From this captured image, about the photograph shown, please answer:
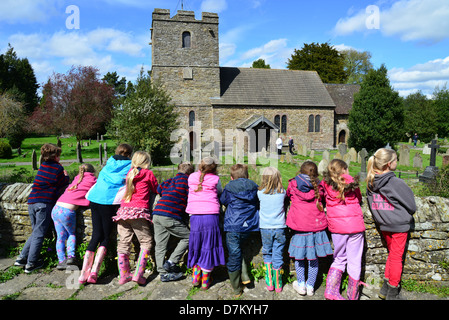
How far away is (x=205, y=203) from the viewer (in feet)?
12.3

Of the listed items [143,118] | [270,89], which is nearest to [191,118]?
[270,89]

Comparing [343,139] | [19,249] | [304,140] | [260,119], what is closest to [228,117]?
[260,119]

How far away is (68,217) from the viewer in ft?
13.4

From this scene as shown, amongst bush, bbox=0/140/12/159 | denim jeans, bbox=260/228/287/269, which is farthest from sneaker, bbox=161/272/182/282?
bush, bbox=0/140/12/159

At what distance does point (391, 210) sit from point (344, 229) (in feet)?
1.95

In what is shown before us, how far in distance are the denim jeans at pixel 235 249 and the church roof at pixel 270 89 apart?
24.1 metres

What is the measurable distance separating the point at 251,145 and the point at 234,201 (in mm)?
22908

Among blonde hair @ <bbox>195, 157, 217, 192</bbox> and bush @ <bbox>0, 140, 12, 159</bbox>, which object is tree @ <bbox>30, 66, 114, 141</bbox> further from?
blonde hair @ <bbox>195, 157, 217, 192</bbox>

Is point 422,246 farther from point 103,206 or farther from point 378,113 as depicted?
point 378,113

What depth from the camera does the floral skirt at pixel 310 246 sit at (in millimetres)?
3627

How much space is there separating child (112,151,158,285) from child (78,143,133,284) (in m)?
0.17

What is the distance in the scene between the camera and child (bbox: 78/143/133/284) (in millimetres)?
3834

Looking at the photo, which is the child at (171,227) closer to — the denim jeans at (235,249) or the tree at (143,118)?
the denim jeans at (235,249)
